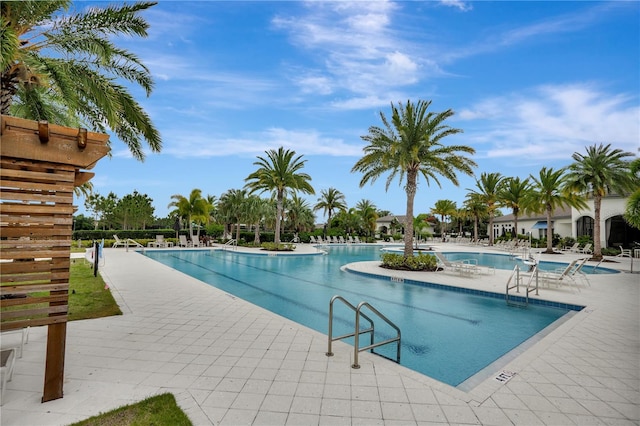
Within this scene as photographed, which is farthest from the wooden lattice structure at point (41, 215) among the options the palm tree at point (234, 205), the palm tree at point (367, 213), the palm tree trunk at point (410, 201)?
the palm tree at point (367, 213)

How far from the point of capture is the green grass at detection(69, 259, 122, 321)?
671 cm

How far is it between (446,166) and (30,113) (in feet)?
51.1

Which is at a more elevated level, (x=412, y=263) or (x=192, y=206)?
(x=192, y=206)

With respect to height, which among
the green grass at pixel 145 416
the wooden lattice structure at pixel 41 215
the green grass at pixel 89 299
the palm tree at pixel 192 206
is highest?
the palm tree at pixel 192 206

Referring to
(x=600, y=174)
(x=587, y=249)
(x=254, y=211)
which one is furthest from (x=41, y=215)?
(x=587, y=249)

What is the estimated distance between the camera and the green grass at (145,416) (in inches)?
116

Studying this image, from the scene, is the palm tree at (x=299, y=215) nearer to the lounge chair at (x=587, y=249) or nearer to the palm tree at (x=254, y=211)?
the palm tree at (x=254, y=211)

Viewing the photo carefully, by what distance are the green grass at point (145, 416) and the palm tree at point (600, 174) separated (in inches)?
983

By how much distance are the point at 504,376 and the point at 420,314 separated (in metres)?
3.99

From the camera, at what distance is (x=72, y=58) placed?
7.25 metres

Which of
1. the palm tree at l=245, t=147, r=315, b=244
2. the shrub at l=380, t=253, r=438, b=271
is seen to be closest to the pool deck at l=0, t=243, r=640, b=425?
the shrub at l=380, t=253, r=438, b=271

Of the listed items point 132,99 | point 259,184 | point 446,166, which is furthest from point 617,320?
point 259,184

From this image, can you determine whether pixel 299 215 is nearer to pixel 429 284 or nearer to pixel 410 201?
pixel 410 201

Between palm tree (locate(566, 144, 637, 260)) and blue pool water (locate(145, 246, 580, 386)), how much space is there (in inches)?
647
